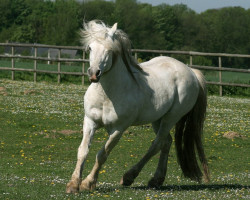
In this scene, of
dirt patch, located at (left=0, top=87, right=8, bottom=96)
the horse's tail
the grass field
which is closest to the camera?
the grass field

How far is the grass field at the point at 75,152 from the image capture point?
7312 mm

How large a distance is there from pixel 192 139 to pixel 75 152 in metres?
3.55

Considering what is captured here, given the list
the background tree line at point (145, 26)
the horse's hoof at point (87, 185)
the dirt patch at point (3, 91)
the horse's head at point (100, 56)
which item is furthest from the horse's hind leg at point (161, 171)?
the background tree line at point (145, 26)

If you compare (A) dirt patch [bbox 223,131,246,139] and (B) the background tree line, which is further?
(B) the background tree line

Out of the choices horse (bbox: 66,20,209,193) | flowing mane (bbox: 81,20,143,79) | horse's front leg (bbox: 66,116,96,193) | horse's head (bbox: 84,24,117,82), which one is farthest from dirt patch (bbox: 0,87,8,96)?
horse's head (bbox: 84,24,117,82)

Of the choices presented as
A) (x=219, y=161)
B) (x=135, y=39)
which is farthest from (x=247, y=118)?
(x=135, y=39)

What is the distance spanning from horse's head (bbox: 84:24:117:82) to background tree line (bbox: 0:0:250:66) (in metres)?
75.5

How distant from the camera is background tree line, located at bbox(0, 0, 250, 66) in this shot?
88.7 meters

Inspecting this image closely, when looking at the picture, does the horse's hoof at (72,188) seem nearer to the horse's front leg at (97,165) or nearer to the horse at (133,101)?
the horse at (133,101)

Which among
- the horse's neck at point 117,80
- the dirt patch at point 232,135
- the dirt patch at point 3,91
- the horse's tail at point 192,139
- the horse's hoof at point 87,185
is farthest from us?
the dirt patch at point 3,91

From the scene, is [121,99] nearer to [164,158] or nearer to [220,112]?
[164,158]

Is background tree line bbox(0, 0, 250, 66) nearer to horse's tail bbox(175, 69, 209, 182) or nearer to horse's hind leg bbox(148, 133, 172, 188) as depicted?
horse's tail bbox(175, 69, 209, 182)

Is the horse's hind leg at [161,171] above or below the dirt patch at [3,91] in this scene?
above

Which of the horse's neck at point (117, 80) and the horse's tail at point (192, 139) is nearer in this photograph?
the horse's neck at point (117, 80)
